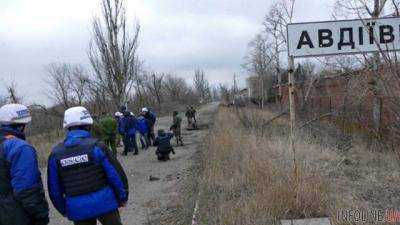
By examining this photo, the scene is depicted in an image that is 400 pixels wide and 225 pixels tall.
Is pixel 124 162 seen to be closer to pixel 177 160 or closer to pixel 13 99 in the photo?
pixel 177 160

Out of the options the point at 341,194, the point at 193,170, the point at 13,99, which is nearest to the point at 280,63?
the point at 13,99

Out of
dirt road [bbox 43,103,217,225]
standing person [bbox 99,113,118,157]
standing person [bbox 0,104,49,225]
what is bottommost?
dirt road [bbox 43,103,217,225]

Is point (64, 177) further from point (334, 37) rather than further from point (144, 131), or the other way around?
point (144, 131)

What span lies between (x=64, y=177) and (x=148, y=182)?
332 inches

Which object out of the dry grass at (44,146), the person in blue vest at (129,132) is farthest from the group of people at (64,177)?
the person in blue vest at (129,132)

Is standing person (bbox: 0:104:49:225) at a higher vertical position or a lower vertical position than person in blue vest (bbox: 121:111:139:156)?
higher

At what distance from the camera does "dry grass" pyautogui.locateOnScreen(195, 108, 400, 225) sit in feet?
23.1

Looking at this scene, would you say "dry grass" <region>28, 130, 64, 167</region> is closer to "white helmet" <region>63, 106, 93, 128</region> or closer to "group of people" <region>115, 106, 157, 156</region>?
"group of people" <region>115, 106, 157, 156</region>

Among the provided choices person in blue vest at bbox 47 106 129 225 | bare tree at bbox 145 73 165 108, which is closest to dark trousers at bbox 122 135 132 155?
person in blue vest at bbox 47 106 129 225

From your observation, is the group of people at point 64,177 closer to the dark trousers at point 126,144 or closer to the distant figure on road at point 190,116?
the dark trousers at point 126,144

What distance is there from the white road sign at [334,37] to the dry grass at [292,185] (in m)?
1.75

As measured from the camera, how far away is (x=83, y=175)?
16.1 ft

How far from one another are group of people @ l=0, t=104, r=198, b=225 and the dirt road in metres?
3.70

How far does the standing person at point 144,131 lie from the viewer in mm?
22542
